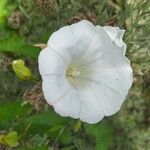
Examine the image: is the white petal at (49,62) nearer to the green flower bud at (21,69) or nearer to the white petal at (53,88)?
the white petal at (53,88)

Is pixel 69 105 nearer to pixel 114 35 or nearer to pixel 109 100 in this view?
pixel 109 100

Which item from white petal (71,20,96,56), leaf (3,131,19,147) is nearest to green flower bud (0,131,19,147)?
leaf (3,131,19,147)

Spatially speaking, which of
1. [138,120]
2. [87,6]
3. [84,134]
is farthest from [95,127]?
[87,6]

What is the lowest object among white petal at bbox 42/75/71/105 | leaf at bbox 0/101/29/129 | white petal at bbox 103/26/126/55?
leaf at bbox 0/101/29/129

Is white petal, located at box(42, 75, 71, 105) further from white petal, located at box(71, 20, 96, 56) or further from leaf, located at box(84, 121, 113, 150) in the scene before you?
leaf, located at box(84, 121, 113, 150)

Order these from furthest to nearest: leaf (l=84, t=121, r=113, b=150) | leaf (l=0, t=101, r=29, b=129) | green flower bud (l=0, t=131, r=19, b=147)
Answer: leaf (l=84, t=121, r=113, b=150)
leaf (l=0, t=101, r=29, b=129)
green flower bud (l=0, t=131, r=19, b=147)

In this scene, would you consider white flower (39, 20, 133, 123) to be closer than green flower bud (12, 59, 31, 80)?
Yes

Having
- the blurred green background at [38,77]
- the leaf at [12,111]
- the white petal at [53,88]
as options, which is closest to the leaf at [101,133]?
the blurred green background at [38,77]
